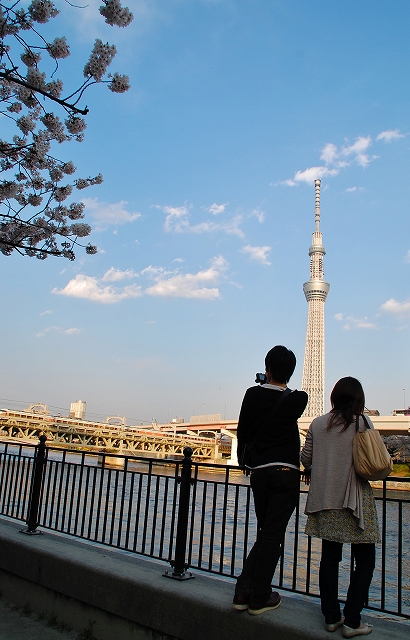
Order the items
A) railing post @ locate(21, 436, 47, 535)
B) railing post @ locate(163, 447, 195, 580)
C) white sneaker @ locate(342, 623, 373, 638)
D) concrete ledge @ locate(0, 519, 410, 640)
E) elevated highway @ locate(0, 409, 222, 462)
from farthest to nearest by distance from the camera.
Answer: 1. elevated highway @ locate(0, 409, 222, 462)
2. railing post @ locate(21, 436, 47, 535)
3. railing post @ locate(163, 447, 195, 580)
4. concrete ledge @ locate(0, 519, 410, 640)
5. white sneaker @ locate(342, 623, 373, 638)

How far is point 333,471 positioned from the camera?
3.36 m

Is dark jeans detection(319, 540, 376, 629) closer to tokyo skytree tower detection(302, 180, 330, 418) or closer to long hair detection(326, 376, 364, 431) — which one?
long hair detection(326, 376, 364, 431)

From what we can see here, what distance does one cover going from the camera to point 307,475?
377 cm

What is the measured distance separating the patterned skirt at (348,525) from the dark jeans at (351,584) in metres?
0.12

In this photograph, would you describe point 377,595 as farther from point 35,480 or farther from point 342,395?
point 342,395

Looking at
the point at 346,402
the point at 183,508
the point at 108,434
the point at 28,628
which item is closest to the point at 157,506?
the point at 183,508

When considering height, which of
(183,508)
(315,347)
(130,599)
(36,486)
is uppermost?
(315,347)

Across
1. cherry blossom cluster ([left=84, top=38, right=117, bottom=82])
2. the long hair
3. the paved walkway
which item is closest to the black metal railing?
the long hair

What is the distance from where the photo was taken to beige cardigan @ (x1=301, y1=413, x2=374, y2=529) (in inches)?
129

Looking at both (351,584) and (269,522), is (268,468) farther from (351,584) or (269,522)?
(351,584)

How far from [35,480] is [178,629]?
107 inches

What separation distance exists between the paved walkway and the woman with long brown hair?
6.66ft

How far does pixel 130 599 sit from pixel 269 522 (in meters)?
1.32

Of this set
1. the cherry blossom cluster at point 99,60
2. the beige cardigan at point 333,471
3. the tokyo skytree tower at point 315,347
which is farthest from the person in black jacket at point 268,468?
the tokyo skytree tower at point 315,347
